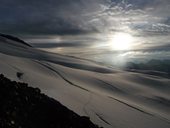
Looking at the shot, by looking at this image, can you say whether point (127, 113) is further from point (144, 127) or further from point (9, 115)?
point (9, 115)

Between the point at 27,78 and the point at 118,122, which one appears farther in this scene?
the point at 27,78

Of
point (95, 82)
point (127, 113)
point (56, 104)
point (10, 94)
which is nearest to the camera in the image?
point (10, 94)

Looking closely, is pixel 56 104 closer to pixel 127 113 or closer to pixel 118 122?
pixel 118 122

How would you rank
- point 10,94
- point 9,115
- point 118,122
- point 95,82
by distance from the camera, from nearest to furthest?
point 9,115 → point 10,94 → point 118,122 → point 95,82

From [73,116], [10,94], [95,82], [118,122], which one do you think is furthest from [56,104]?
[95,82]

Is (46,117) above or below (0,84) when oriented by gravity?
below

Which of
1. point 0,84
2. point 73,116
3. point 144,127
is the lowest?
point 144,127
